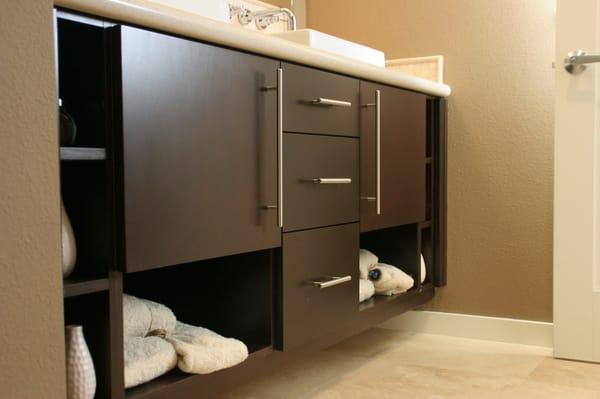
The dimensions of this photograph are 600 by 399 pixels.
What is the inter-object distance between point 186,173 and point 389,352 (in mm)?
Result: 1233

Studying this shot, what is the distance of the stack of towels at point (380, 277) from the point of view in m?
2.05

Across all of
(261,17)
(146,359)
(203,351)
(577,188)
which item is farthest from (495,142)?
(146,359)

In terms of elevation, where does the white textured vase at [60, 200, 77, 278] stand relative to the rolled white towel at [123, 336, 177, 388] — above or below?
above

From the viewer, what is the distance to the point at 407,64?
2535 millimetres

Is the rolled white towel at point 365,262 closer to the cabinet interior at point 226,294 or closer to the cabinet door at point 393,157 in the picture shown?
the cabinet door at point 393,157

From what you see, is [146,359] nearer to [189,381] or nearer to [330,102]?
[189,381]

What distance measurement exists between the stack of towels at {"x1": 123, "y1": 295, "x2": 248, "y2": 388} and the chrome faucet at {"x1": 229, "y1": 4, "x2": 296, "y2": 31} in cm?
98

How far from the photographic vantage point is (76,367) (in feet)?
3.54

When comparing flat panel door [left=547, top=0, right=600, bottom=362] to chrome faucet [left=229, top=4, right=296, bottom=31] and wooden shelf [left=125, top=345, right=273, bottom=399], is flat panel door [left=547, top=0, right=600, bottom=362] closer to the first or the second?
chrome faucet [left=229, top=4, right=296, bottom=31]

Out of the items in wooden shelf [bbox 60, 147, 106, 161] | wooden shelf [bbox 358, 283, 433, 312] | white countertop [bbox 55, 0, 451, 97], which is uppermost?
white countertop [bbox 55, 0, 451, 97]

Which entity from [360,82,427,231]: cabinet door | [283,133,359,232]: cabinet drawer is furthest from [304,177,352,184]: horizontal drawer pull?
[360,82,427,231]: cabinet door

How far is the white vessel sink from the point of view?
5.92 ft

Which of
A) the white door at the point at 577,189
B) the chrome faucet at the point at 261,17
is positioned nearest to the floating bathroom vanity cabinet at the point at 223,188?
the chrome faucet at the point at 261,17

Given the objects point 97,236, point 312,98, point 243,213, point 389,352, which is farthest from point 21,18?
point 389,352
